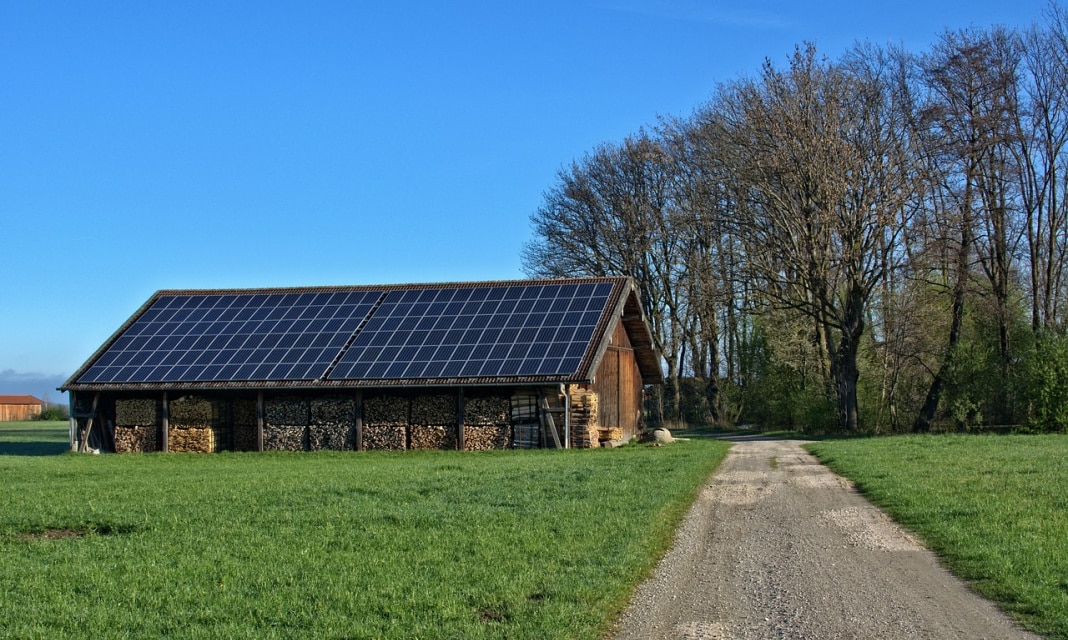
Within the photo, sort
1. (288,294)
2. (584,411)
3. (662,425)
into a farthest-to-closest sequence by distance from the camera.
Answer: (662,425) < (288,294) < (584,411)

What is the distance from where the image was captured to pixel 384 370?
2953cm

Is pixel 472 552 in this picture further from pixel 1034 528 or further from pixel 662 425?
pixel 662 425

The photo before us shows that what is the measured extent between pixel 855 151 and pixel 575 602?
1116 inches

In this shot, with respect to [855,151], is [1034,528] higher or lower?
lower

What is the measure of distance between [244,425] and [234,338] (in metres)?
3.08

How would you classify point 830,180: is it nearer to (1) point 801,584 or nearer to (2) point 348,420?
(2) point 348,420

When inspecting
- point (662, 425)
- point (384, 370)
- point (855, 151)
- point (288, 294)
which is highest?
point (855, 151)

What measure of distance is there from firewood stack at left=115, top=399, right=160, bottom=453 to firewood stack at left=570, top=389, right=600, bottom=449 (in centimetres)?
1291

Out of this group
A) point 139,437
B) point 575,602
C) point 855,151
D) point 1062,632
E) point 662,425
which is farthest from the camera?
point 662,425

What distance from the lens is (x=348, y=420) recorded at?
30.1 m

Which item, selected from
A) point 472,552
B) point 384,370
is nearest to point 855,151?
point 384,370

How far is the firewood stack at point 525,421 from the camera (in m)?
28.9

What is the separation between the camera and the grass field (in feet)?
25.3

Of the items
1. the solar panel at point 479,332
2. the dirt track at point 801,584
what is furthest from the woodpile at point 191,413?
the dirt track at point 801,584
